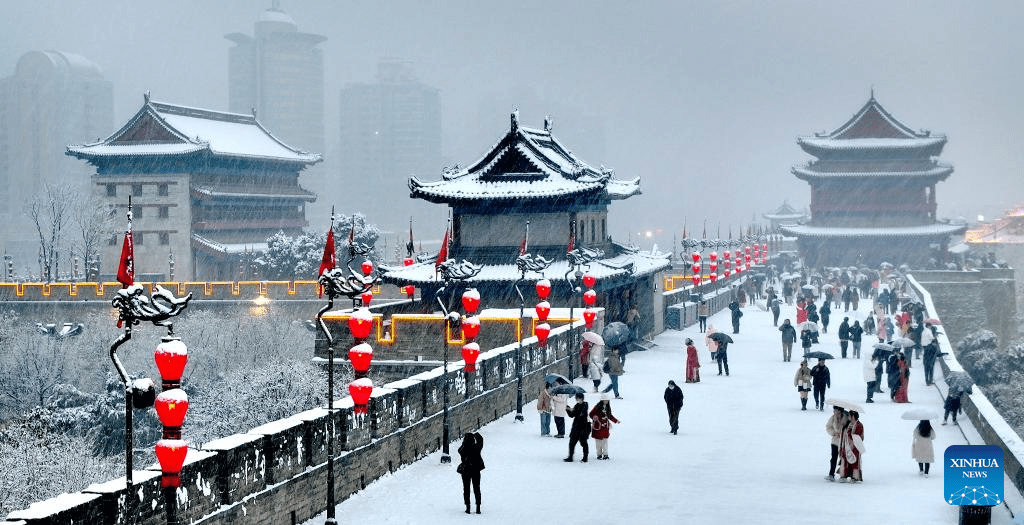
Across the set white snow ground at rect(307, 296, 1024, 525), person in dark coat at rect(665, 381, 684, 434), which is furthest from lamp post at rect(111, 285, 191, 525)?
person in dark coat at rect(665, 381, 684, 434)

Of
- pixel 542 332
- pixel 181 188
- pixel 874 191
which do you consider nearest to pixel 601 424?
pixel 542 332

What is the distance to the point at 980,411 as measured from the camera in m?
22.6

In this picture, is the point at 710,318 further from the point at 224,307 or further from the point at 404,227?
the point at 404,227

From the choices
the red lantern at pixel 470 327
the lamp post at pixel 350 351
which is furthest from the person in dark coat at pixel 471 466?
the red lantern at pixel 470 327

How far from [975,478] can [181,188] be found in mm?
67478

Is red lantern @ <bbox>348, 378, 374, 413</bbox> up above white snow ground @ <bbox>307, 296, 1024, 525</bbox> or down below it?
above

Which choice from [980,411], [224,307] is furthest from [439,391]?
[224,307]

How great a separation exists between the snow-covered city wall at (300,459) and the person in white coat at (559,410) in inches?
72.4

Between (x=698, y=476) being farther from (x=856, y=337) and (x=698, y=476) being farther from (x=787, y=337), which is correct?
(x=856, y=337)

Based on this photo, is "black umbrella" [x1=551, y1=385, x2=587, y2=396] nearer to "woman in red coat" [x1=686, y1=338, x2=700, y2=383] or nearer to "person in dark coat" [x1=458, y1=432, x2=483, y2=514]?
"person in dark coat" [x1=458, y1=432, x2=483, y2=514]

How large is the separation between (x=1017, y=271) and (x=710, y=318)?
2438 inches

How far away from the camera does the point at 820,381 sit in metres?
26.5

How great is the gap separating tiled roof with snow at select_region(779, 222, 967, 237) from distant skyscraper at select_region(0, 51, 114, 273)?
305 feet

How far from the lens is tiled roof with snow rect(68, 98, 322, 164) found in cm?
7531
